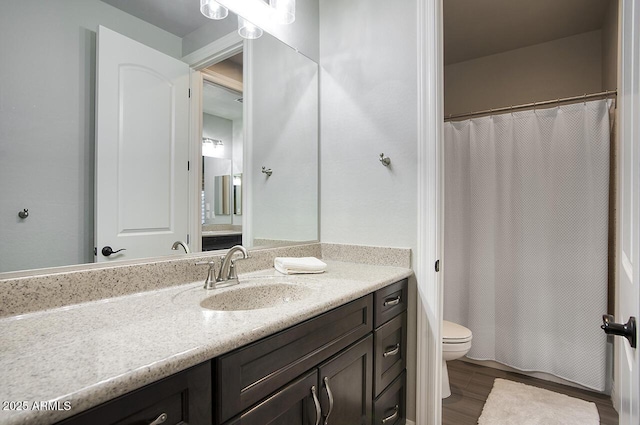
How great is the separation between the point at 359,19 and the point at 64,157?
1582mm

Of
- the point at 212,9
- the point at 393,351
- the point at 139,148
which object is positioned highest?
the point at 212,9

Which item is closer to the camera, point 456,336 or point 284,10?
point 284,10

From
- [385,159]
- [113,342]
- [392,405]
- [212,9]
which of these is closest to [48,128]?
[113,342]

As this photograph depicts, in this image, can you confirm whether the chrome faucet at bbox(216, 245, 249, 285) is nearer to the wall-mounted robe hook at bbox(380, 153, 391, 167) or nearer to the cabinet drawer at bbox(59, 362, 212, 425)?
the cabinet drawer at bbox(59, 362, 212, 425)

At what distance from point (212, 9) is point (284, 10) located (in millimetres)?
407

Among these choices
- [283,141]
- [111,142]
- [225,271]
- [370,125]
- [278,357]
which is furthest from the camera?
[283,141]

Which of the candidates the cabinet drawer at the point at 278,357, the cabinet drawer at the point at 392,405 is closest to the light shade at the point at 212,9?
the cabinet drawer at the point at 278,357

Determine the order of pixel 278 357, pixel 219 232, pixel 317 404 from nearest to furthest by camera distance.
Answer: pixel 278 357 < pixel 317 404 < pixel 219 232

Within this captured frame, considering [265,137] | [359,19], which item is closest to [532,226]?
[359,19]

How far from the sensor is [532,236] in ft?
7.65

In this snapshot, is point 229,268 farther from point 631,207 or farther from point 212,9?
point 631,207

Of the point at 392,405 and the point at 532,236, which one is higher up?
the point at 532,236

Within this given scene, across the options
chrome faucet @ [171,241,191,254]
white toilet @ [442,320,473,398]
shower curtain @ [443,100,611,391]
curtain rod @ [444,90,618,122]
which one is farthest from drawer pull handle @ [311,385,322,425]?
curtain rod @ [444,90,618,122]

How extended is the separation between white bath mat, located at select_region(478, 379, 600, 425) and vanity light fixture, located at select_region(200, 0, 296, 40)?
2.38m
